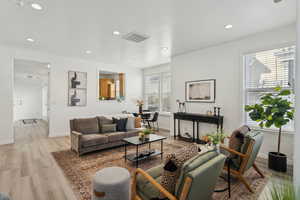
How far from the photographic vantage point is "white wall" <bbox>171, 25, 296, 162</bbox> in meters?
3.21

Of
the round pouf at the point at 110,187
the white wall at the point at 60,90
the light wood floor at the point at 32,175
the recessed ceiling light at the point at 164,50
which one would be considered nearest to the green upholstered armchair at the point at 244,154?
the light wood floor at the point at 32,175

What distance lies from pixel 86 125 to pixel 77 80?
252cm

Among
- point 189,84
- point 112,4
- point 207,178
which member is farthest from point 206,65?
point 207,178

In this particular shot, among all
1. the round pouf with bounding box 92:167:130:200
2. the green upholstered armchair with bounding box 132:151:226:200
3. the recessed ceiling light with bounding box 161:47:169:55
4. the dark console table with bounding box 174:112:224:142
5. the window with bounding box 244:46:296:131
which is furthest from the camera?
the recessed ceiling light with bounding box 161:47:169:55

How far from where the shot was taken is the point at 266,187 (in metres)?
2.25

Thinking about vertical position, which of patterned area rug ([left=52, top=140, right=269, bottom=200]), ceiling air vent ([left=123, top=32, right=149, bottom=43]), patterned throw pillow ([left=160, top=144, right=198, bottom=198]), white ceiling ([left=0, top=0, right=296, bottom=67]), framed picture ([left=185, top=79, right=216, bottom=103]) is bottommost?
patterned area rug ([left=52, top=140, right=269, bottom=200])

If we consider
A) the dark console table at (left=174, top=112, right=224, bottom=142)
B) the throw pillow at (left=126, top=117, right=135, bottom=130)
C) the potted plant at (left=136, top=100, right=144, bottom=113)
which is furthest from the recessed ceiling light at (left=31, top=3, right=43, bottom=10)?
the potted plant at (left=136, top=100, right=144, bottom=113)

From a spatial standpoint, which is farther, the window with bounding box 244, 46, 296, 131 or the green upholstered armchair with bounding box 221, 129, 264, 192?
the window with bounding box 244, 46, 296, 131

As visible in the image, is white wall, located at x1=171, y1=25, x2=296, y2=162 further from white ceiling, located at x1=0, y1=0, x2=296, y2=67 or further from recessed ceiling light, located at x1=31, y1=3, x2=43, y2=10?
recessed ceiling light, located at x1=31, y1=3, x2=43, y2=10

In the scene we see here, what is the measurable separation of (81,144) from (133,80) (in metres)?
4.49

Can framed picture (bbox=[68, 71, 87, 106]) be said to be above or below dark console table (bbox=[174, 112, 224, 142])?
above

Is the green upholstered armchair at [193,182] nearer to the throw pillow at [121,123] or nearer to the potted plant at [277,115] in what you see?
the potted plant at [277,115]

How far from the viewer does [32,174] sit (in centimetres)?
257

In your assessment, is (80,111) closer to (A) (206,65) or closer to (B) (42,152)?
(B) (42,152)
